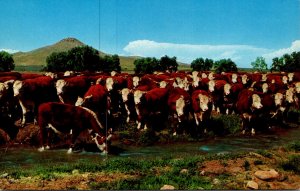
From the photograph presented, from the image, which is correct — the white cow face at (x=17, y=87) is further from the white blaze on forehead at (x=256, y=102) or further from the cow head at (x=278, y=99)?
the cow head at (x=278, y=99)

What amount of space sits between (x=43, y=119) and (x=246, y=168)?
7.65m

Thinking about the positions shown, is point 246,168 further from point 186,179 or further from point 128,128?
point 128,128

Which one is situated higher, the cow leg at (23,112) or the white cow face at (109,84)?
the white cow face at (109,84)

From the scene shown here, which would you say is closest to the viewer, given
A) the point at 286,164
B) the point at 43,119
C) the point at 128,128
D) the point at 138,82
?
the point at 286,164

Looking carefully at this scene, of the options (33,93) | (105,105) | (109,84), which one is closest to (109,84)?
(109,84)

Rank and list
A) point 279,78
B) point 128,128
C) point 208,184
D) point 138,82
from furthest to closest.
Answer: point 279,78 < point 138,82 < point 128,128 < point 208,184

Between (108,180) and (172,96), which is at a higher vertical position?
(172,96)

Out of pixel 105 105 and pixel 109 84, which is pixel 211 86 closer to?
pixel 109 84

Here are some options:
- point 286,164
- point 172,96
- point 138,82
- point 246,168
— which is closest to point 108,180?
point 246,168

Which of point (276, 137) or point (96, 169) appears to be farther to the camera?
point (276, 137)

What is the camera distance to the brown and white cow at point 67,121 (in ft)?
48.8

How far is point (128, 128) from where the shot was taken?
18297 mm

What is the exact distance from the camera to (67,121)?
14.9m

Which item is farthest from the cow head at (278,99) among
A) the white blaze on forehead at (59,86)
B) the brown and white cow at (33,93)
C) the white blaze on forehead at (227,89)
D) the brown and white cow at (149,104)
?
the brown and white cow at (33,93)
